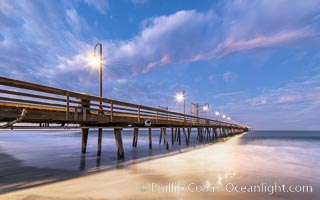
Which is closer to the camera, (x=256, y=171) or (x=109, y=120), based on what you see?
(x=256, y=171)

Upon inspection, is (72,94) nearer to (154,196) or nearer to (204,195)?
(154,196)

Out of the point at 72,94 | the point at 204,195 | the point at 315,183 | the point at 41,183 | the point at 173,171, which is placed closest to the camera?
the point at 204,195

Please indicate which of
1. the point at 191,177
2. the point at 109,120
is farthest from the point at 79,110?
the point at 191,177

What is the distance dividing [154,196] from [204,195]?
1.55 m

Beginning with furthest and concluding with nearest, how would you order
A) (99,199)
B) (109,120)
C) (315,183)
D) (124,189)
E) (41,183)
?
(109,120) < (315,183) < (41,183) < (124,189) < (99,199)

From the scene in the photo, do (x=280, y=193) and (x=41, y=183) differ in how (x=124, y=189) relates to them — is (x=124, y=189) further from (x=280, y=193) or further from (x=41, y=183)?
(x=280, y=193)

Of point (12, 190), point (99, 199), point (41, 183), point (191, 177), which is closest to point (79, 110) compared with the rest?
point (41, 183)

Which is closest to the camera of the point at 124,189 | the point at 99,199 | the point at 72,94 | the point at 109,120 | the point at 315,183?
the point at 99,199

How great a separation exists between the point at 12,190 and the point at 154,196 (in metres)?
4.51

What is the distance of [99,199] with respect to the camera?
6.20 meters

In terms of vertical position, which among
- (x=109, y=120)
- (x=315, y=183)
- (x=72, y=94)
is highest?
(x=72, y=94)

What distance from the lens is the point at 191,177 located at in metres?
9.07

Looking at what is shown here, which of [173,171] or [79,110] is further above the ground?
[79,110]

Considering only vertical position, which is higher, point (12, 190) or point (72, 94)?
point (72, 94)
